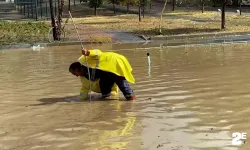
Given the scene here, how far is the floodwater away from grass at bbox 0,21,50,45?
12.1 metres

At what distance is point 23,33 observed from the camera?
27766 millimetres

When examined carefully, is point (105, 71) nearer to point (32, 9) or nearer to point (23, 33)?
point (23, 33)

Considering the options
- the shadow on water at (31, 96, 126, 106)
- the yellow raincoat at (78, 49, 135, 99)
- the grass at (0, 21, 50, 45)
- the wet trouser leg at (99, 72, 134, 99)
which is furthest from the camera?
the grass at (0, 21, 50, 45)

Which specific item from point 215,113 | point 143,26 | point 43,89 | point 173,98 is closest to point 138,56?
point 43,89

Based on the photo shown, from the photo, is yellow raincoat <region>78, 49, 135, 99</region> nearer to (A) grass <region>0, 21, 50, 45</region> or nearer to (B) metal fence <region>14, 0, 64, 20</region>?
(A) grass <region>0, 21, 50, 45</region>

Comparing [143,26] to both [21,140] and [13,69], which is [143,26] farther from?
[21,140]

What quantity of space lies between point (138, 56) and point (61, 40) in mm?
9296

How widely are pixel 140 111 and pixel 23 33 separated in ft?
68.1

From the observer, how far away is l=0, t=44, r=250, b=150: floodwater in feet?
20.7

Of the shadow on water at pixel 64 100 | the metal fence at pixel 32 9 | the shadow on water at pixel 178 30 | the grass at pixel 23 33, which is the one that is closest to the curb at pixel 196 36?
the shadow on water at pixel 178 30

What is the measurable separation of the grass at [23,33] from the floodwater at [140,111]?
12112mm

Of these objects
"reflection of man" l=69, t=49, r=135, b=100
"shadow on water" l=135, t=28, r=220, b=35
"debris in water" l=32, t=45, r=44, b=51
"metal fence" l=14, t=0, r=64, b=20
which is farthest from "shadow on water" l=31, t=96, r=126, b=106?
"metal fence" l=14, t=0, r=64, b=20

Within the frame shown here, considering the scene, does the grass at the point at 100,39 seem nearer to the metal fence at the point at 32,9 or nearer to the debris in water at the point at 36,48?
the debris in water at the point at 36,48

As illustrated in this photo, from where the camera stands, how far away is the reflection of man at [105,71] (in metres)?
8.92
